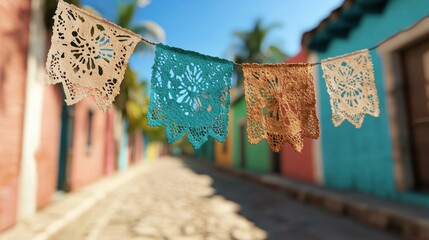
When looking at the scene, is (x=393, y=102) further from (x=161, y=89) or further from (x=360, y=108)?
(x=161, y=89)

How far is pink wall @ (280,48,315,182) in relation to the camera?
831 cm

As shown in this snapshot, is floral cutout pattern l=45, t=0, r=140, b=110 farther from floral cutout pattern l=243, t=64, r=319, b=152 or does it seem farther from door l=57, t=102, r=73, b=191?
door l=57, t=102, r=73, b=191

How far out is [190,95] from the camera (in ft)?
6.52

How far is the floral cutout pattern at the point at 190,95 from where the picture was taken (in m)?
1.87

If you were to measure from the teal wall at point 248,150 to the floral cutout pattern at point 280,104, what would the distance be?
31.2 feet

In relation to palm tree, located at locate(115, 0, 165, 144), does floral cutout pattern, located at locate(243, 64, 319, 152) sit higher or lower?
lower

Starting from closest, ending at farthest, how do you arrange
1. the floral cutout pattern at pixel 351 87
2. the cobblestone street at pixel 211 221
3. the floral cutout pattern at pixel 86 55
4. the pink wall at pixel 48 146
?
the floral cutout pattern at pixel 86 55 → the floral cutout pattern at pixel 351 87 → the cobblestone street at pixel 211 221 → the pink wall at pixel 48 146

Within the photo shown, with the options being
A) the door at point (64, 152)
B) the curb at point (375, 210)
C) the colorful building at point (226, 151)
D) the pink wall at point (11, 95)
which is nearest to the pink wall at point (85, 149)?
the door at point (64, 152)

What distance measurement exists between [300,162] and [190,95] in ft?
25.7

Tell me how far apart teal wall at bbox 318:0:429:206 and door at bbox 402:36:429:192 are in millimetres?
360

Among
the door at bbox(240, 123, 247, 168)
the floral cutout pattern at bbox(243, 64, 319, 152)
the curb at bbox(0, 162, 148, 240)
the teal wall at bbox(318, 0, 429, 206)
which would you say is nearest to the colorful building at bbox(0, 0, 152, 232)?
the curb at bbox(0, 162, 148, 240)

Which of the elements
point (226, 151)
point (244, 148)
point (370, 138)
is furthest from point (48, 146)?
point (226, 151)

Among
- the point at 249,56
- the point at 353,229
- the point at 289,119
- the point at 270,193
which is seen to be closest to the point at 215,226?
the point at 353,229

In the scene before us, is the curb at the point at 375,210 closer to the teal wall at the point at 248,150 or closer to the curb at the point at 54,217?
the curb at the point at 54,217
